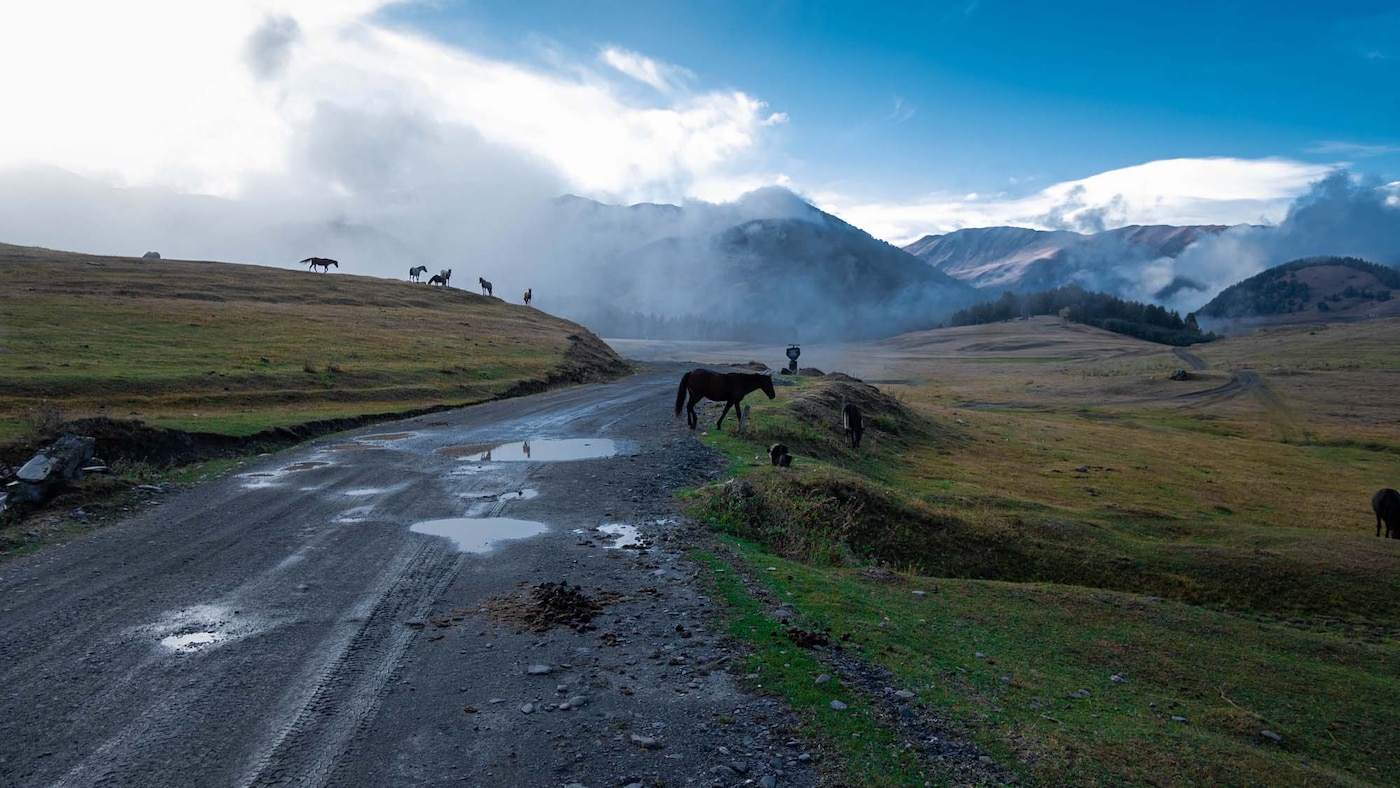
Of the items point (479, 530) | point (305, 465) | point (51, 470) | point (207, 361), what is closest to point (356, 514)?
point (479, 530)

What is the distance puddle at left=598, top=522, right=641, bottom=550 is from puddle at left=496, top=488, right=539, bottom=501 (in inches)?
109

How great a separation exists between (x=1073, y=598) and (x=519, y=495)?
1070 centimetres

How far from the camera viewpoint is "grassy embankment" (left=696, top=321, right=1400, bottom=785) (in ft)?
23.7

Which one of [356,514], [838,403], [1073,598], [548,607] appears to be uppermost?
[356,514]

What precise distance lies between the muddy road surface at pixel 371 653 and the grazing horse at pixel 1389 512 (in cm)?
2548

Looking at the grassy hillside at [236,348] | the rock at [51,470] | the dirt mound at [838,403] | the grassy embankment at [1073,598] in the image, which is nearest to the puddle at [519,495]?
the grassy embankment at [1073,598]

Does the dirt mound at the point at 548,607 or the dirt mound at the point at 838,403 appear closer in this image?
the dirt mound at the point at 548,607

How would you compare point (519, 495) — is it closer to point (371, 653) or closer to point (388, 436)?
point (371, 653)

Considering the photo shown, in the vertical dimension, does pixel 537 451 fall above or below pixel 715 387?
below

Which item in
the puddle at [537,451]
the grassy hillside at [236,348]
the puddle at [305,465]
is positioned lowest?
the puddle at [537,451]

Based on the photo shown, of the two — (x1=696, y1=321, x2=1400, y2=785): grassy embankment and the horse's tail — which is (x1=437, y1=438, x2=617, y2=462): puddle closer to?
the horse's tail

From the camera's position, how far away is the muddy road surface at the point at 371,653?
600 centimetres

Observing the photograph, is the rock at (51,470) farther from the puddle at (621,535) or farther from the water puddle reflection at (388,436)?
the puddle at (621,535)

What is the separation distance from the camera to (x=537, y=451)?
72.3 feet
